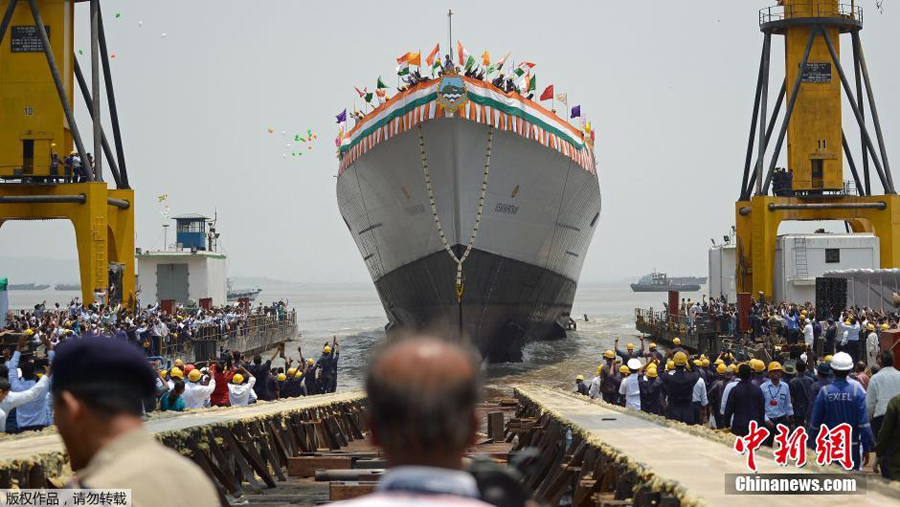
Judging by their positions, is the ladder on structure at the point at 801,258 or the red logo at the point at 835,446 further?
the ladder on structure at the point at 801,258

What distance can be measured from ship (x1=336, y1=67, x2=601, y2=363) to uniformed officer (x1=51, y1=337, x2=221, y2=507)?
26006 mm

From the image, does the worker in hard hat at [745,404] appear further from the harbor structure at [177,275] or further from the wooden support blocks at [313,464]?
the harbor structure at [177,275]

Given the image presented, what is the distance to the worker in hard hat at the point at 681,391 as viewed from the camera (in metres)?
14.6

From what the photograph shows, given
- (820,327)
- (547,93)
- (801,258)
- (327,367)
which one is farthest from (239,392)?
(801,258)

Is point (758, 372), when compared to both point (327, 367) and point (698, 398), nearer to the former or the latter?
point (698, 398)

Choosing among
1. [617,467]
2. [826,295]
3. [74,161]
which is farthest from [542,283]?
[617,467]

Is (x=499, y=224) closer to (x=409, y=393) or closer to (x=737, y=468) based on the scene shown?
(x=737, y=468)

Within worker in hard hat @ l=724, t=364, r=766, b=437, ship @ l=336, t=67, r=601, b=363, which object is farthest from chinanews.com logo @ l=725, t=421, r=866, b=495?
ship @ l=336, t=67, r=601, b=363

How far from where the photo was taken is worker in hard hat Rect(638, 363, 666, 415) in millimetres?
15727

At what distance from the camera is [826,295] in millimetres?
Result: 31172

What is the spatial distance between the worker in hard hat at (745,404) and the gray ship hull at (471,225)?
16.8 metres

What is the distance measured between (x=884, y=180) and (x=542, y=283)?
50.2ft

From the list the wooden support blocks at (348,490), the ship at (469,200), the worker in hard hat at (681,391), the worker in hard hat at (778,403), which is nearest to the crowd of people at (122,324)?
the ship at (469,200)

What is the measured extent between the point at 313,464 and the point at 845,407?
19.8 feet
